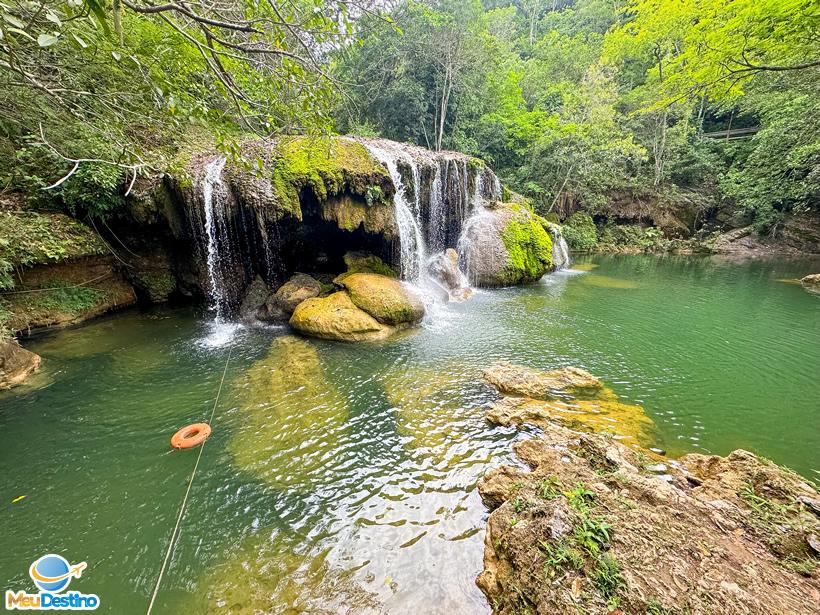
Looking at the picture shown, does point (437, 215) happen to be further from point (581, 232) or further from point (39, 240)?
point (581, 232)

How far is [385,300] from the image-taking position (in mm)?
8680

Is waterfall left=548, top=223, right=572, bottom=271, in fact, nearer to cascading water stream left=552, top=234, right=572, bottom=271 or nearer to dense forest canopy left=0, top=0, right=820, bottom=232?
cascading water stream left=552, top=234, right=572, bottom=271

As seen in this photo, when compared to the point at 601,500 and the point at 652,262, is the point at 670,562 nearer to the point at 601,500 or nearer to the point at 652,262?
the point at 601,500

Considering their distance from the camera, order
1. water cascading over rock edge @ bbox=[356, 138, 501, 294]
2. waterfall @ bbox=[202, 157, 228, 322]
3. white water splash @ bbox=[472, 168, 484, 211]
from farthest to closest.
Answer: white water splash @ bbox=[472, 168, 484, 211] < water cascading over rock edge @ bbox=[356, 138, 501, 294] < waterfall @ bbox=[202, 157, 228, 322]

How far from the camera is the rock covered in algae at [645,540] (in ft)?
7.04

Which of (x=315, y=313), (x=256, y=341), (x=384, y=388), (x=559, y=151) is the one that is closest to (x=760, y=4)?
(x=384, y=388)

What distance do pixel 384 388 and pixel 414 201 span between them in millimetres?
8399

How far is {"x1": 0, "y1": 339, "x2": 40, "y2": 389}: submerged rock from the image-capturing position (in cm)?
571

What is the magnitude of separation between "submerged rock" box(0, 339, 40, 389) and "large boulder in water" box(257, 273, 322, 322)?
4.26 metres

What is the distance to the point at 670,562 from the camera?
2.32 m

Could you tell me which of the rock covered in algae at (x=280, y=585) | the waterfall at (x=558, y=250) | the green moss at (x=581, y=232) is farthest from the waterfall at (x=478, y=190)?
the rock covered in algae at (x=280, y=585)

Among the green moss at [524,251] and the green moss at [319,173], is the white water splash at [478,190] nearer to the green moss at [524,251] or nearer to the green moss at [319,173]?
the green moss at [524,251]

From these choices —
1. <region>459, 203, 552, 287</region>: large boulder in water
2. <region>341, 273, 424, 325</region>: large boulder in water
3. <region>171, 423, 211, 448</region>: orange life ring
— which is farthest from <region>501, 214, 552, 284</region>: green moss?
<region>171, 423, 211, 448</region>: orange life ring

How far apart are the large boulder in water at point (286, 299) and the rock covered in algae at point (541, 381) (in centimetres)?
547
